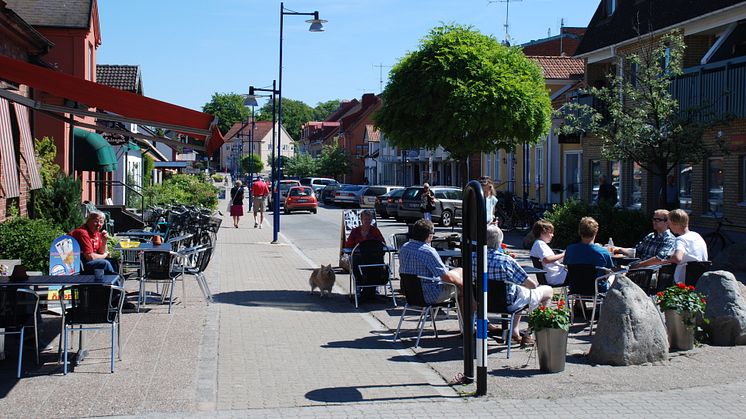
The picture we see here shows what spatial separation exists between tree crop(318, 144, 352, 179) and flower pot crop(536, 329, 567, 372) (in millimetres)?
82936

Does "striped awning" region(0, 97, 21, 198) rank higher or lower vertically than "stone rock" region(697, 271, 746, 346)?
higher

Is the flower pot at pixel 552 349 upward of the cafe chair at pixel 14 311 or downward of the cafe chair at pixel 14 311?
downward

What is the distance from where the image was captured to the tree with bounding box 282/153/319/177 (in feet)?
316

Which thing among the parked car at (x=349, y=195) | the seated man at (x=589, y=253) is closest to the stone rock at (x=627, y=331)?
the seated man at (x=589, y=253)

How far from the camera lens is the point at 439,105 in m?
15.6

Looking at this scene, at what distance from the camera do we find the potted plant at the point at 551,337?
8453 mm

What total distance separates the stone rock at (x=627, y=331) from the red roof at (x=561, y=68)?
3629cm

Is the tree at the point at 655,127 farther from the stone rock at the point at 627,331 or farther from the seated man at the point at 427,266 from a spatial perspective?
the stone rock at the point at 627,331

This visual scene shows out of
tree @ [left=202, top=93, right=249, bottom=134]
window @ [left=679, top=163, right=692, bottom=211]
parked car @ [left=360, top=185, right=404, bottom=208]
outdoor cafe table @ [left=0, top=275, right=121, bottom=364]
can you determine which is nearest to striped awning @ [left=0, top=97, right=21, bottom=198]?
outdoor cafe table @ [left=0, top=275, right=121, bottom=364]

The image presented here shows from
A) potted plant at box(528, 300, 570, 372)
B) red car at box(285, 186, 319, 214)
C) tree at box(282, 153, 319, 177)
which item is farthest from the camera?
tree at box(282, 153, 319, 177)

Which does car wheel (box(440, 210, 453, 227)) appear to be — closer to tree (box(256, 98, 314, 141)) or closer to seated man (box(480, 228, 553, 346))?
seated man (box(480, 228, 553, 346))

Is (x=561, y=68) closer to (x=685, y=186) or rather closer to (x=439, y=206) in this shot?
(x=439, y=206)

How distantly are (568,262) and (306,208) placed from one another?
3741 cm

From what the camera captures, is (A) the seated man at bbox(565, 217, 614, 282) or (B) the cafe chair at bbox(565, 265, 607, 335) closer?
(B) the cafe chair at bbox(565, 265, 607, 335)
